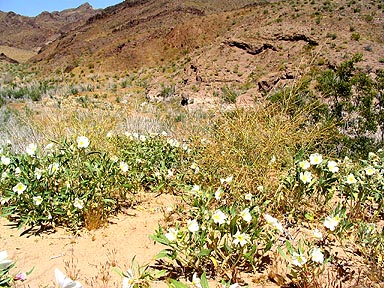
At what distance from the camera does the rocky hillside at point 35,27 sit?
240ft

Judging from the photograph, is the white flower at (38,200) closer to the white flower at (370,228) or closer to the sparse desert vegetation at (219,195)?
the sparse desert vegetation at (219,195)

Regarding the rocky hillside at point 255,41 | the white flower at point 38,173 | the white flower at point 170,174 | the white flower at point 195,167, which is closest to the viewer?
the white flower at point 38,173

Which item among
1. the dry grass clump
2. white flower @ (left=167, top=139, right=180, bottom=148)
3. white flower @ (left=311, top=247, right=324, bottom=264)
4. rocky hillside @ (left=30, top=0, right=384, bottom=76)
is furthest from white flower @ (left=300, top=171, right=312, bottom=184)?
rocky hillside @ (left=30, top=0, right=384, bottom=76)

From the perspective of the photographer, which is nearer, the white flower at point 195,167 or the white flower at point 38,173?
the white flower at point 38,173

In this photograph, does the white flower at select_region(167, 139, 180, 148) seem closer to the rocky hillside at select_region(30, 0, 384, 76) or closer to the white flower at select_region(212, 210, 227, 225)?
→ the white flower at select_region(212, 210, 227, 225)

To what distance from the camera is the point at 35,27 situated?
3159 inches

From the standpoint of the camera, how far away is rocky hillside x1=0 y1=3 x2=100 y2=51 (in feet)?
240

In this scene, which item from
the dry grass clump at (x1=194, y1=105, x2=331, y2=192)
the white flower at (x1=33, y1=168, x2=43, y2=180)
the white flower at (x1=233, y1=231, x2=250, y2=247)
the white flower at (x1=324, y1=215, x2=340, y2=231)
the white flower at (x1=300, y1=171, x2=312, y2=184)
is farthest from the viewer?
the dry grass clump at (x1=194, y1=105, x2=331, y2=192)

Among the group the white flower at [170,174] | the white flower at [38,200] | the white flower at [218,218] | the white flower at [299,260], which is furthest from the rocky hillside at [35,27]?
the white flower at [299,260]

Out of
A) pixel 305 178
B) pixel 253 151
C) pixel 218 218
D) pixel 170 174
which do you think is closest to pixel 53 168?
pixel 170 174

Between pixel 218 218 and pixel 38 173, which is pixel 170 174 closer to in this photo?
pixel 38 173

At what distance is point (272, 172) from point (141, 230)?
4.70 ft

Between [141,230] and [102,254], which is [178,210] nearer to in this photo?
[141,230]

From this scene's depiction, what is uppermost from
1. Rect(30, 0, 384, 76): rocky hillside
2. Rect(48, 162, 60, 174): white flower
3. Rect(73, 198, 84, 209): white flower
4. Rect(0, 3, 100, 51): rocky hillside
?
Rect(0, 3, 100, 51): rocky hillside
